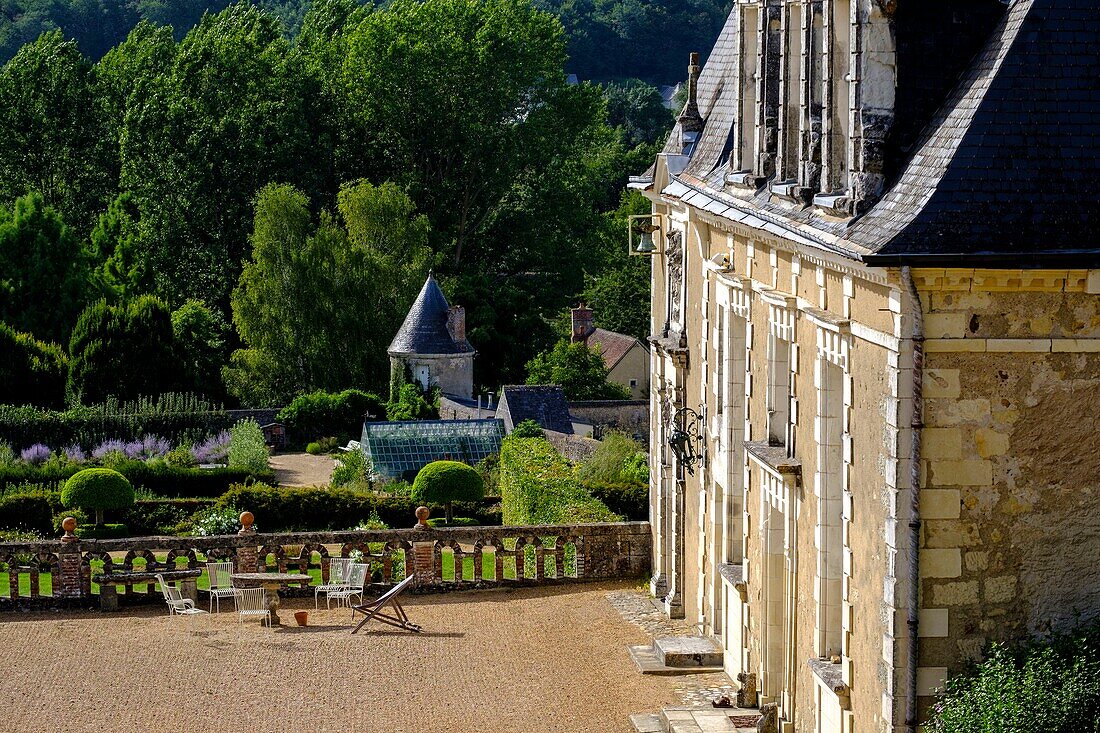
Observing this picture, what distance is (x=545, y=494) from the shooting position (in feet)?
87.4

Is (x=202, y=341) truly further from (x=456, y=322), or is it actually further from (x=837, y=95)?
(x=837, y=95)

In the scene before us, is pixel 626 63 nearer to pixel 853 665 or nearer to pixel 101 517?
pixel 101 517

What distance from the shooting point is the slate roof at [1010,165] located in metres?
11.1

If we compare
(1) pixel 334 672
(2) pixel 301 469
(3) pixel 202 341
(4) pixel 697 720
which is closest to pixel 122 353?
(3) pixel 202 341

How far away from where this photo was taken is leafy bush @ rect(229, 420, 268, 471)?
133 ft

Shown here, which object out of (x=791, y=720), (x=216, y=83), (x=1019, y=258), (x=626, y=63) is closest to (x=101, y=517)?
(x=791, y=720)

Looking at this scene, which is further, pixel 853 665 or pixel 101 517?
pixel 101 517

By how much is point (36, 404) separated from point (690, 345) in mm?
33998

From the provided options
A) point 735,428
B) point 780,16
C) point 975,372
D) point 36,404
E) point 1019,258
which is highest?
point 780,16

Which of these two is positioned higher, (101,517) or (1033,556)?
(1033,556)

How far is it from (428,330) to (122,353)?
9.05 m

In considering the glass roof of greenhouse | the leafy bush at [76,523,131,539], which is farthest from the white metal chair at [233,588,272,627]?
the glass roof of greenhouse

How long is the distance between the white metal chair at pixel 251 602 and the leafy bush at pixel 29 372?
30072 mm

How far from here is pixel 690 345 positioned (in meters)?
20.7
